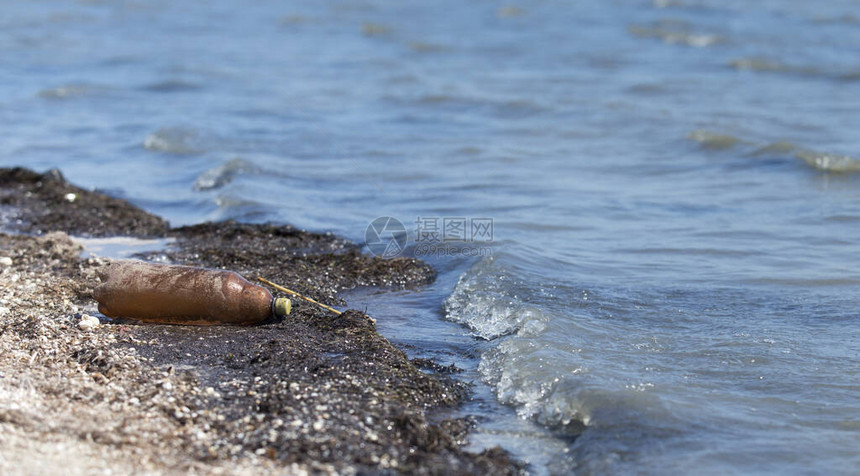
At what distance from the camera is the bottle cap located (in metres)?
5.07

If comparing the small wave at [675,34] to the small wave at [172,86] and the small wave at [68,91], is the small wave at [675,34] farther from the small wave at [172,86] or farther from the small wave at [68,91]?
the small wave at [68,91]

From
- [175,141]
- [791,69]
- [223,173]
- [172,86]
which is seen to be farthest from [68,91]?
[791,69]

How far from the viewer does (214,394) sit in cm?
415

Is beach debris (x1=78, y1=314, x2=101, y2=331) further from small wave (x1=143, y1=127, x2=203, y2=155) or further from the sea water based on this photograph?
small wave (x1=143, y1=127, x2=203, y2=155)

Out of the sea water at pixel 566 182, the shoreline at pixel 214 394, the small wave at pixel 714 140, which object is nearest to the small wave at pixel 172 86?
the sea water at pixel 566 182

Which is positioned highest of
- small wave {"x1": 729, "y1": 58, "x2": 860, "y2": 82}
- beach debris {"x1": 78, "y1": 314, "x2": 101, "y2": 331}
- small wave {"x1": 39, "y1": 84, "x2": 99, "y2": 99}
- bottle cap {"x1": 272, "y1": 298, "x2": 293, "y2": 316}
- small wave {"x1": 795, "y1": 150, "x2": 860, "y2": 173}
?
small wave {"x1": 729, "y1": 58, "x2": 860, "y2": 82}

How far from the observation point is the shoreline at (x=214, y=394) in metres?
3.60

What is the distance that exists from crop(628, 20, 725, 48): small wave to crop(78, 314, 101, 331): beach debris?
17794mm

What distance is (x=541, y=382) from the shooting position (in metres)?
4.53

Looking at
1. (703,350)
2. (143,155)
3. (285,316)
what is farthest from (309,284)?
(143,155)

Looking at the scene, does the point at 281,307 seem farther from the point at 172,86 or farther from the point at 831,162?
the point at 172,86

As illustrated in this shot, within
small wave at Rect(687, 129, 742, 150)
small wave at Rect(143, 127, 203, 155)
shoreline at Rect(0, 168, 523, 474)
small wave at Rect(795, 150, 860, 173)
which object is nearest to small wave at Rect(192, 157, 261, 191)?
small wave at Rect(143, 127, 203, 155)

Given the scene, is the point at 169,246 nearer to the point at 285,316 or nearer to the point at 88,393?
the point at 285,316

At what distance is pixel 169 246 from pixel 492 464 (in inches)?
172
